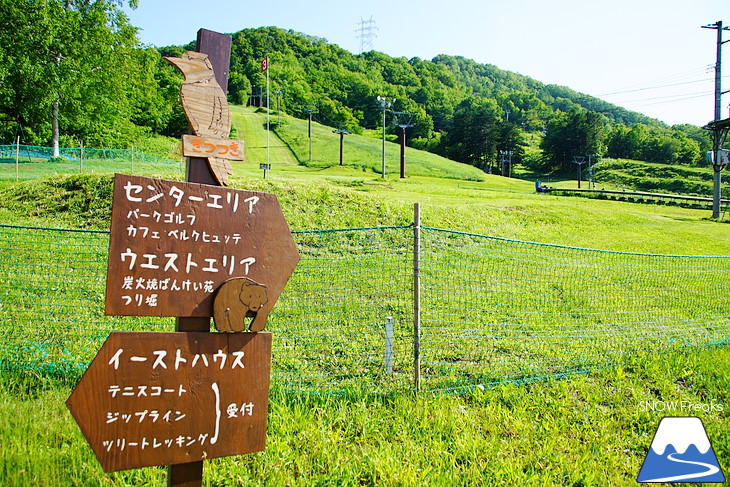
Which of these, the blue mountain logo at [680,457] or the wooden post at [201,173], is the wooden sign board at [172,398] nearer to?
the wooden post at [201,173]

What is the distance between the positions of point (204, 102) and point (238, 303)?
113 cm

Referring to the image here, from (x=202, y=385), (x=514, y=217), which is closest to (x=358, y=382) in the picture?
(x=202, y=385)

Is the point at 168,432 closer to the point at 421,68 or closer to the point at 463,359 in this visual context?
the point at 463,359

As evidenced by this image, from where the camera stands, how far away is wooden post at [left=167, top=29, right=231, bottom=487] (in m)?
2.18

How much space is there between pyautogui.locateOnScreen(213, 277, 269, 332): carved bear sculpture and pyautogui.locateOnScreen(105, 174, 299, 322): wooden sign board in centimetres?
3

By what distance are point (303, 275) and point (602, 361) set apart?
4.11 metres

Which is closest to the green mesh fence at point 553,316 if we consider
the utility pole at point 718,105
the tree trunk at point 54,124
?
the utility pole at point 718,105

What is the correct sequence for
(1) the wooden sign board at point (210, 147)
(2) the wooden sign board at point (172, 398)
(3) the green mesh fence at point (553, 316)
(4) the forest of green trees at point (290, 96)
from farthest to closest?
(4) the forest of green trees at point (290, 96)
(3) the green mesh fence at point (553, 316)
(1) the wooden sign board at point (210, 147)
(2) the wooden sign board at point (172, 398)

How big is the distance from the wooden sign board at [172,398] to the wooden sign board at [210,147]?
949mm

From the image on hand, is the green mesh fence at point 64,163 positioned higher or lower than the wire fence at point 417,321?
higher

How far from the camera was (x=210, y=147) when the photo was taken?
2500mm

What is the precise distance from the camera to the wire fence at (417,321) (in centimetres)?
445

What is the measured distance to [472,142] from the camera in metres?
91.3

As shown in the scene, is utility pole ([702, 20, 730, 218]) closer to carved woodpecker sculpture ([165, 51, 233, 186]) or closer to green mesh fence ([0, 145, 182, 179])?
green mesh fence ([0, 145, 182, 179])
